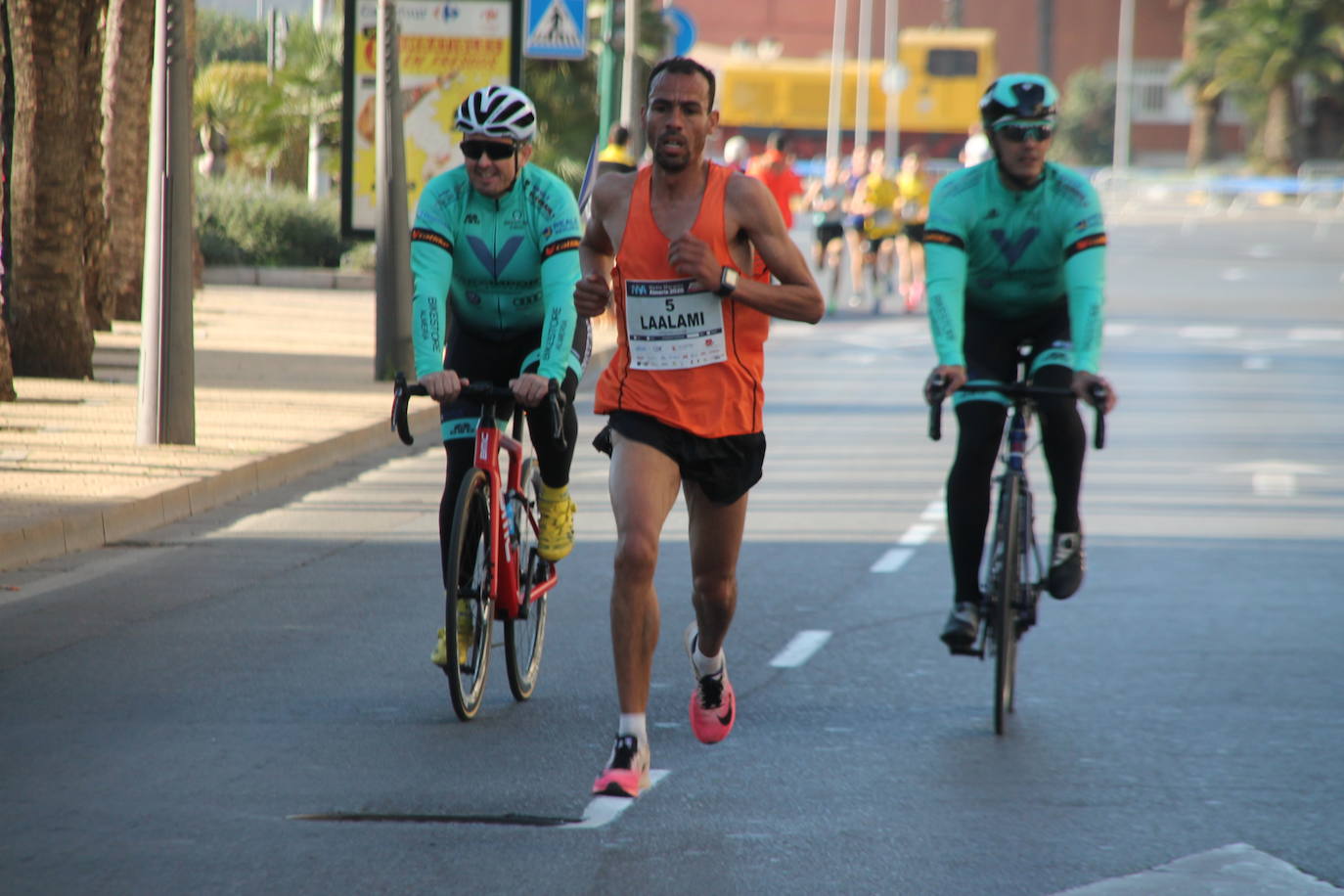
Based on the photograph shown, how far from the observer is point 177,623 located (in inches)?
341

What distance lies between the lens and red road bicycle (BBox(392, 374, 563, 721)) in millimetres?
6785

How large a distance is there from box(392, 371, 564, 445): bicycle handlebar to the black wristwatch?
3.76ft

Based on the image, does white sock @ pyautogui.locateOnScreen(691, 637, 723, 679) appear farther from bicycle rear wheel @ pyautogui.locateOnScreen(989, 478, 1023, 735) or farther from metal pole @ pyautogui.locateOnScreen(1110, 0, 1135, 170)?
metal pole @ pyautogui.locateOnScreen(1110, 0, 1135, 170)

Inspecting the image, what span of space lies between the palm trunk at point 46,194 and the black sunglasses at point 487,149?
9712 mm

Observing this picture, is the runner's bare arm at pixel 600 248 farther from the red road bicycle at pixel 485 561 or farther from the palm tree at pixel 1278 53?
the palm tree at pixel 1278 53

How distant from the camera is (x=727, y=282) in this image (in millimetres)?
5805

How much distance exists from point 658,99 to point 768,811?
1938 millimetres

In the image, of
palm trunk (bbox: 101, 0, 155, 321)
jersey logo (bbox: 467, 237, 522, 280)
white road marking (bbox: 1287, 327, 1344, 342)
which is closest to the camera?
jersey logo (bbox: 467, 237, 522, 280)

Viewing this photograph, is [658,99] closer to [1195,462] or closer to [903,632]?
[903,632]

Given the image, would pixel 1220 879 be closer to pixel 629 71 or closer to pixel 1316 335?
pixel 1316 335

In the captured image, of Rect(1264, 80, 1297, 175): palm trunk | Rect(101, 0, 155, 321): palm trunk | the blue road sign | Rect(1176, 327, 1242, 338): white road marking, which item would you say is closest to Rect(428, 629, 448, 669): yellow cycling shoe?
Rect(101, 0, 155, 321): palm trunk

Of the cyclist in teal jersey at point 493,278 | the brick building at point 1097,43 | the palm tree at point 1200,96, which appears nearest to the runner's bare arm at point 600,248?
the cyclist in teal jersey at point 493,278

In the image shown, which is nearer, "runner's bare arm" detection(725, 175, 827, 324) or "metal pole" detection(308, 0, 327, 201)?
"runner's bare arm" detection(725, 175, 827, 324)

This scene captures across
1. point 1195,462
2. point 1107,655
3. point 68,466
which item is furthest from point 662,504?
point 1195,462
